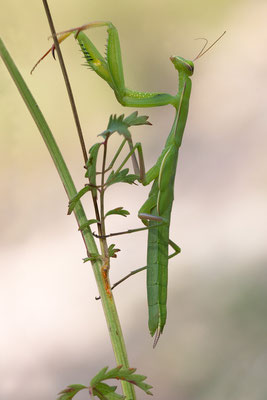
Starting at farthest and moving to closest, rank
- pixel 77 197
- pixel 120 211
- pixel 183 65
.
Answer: pixel 183 65 < pixel 120 211 < pixel 77 197

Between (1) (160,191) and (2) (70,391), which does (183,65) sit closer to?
(1) (160,191)

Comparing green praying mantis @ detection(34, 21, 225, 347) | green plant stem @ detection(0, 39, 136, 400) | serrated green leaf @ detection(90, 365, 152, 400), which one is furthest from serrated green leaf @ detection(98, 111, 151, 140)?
serrated green leaf @ detection(90, 365, 152, 400)

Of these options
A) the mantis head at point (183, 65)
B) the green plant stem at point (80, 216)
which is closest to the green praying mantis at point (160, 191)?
the mantis head at point (183, 65)

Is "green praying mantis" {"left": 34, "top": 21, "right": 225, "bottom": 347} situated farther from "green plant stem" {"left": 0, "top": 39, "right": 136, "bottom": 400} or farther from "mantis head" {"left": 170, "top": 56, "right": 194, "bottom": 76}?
"green plant stem" {"left": 0, "top": 39, "right": 136, "bottom": 400}

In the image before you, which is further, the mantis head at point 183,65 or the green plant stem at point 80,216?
the mantis head at point 183,65

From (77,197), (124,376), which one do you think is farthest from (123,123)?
(124,376)

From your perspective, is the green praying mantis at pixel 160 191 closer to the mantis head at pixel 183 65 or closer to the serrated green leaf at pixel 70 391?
the mantis head at pixel 183 65
